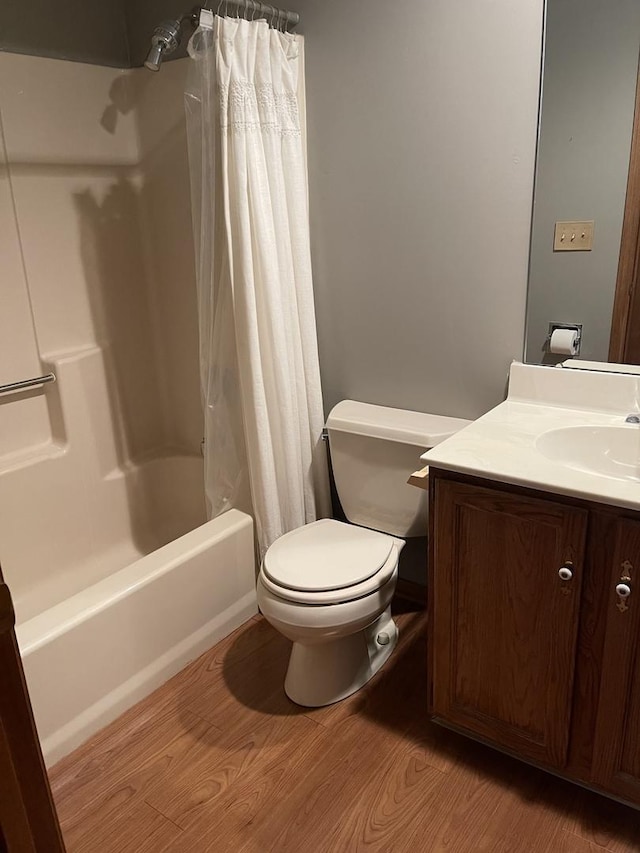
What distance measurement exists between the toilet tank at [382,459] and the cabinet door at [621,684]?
751mm

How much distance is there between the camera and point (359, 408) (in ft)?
7.31

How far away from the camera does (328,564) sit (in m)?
1.88

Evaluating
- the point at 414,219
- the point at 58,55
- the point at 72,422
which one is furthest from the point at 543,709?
the point at 58,55

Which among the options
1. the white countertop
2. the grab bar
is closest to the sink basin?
the white countertop

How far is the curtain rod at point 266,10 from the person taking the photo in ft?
6.25

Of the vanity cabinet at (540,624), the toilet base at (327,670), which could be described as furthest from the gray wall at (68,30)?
the toilet base at (327,670)

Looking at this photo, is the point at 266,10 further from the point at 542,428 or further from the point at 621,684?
the point at 621,684

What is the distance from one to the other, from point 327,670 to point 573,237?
1.38m

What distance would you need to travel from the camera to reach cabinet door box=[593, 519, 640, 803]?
1333 millimetres

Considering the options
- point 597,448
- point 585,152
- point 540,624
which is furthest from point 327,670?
point 585,152

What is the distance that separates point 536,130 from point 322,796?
5.87 feet

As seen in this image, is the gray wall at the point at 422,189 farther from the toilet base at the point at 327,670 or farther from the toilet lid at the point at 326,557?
the toilet base at the point at 327,670

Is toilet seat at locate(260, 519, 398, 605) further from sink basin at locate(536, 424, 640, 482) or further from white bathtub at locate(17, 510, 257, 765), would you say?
sink basin at locate(536, 424, 640, 482)

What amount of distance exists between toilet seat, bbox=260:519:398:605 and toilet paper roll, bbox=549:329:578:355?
0.73 meters
